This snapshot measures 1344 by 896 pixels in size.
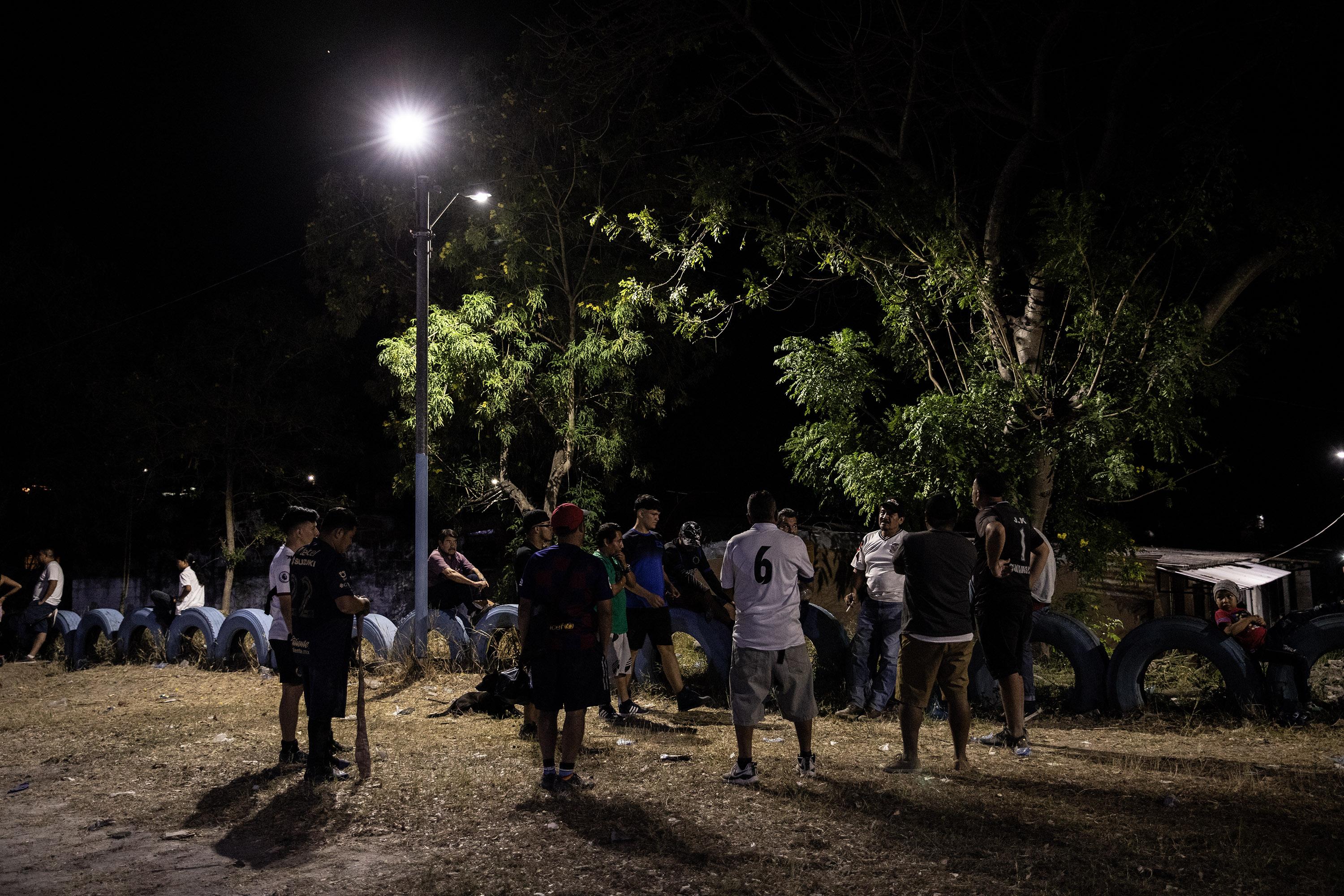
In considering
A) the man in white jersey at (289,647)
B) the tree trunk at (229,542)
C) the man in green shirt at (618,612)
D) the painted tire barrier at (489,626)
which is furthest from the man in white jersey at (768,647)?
the tree trunk at (229,542)

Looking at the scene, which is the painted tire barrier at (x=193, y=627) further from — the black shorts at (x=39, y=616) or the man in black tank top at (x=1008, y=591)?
the man in black tank top at (x=1008, y=591)

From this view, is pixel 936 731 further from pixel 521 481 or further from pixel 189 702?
pixel 521 481

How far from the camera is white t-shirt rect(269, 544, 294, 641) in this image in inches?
301

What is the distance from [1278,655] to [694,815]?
5179 millimetres

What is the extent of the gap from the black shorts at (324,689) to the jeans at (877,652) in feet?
14.2

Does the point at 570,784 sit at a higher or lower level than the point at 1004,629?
lower

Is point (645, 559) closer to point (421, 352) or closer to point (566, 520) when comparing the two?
point (566, 520)

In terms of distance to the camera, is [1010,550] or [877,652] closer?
[1010,550]

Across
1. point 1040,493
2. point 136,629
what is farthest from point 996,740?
point 136,629

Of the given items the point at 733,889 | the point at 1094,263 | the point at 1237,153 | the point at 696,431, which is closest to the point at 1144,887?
the point at 733,889

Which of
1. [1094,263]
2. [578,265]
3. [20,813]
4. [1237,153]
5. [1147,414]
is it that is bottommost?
[20,813]

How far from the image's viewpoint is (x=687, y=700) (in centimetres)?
884

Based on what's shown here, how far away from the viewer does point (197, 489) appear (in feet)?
85.3

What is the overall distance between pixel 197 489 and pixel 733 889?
2505cm
